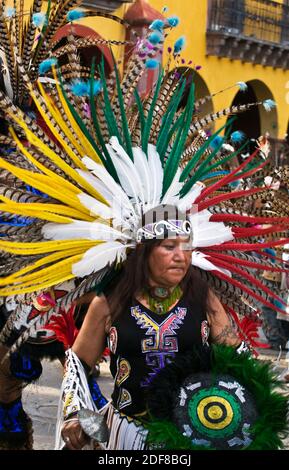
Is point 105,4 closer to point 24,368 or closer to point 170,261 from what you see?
point 24,368

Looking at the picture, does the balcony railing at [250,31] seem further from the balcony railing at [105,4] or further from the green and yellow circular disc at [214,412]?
the green and yellow circular disc at [214,412]

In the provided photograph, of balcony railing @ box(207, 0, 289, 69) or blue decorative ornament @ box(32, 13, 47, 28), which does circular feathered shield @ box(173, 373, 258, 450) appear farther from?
balcony railing @ box(207, 0, 289, 69)

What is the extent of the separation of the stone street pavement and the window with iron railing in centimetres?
1328

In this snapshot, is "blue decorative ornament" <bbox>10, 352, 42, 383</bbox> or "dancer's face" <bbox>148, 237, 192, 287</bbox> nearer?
"dancer's face" <bbox>148, 237, 192, 287</bbox>

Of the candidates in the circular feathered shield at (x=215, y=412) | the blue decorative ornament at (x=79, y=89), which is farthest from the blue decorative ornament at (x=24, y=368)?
the circular feathered shield at (x=215, y=412)

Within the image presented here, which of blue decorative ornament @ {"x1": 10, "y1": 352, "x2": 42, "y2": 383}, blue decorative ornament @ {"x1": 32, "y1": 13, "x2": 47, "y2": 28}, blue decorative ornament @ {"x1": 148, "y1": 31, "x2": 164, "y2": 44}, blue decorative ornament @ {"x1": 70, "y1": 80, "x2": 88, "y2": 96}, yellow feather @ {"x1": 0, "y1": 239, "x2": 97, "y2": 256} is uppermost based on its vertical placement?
blue decorative ornament @ {"x1": 32, "y1": 13, "x2": 47, "y2": 28}

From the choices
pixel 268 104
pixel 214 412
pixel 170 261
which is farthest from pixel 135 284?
pixel 268 104

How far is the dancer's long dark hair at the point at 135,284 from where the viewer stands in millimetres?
3965

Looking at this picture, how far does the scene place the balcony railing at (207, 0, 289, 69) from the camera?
2044cm

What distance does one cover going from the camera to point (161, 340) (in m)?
3.93

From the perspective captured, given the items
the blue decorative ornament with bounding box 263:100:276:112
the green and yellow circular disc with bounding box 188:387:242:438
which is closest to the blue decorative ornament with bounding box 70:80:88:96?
the blue decorative ornament with bounding box 263:100:276:112
